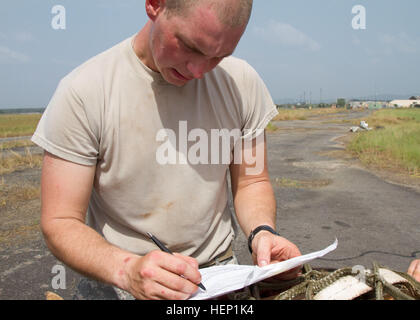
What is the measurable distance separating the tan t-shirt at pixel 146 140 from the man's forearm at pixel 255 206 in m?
0.13

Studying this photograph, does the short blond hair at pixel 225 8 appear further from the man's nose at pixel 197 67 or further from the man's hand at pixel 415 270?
the man's hand at pixel 415 270

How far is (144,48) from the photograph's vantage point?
1.58 metres

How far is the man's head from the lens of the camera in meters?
1.26

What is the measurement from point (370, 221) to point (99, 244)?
525 cm

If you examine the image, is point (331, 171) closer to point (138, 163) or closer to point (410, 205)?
point (410, 205)

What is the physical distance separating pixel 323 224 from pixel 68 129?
4857 millimetres

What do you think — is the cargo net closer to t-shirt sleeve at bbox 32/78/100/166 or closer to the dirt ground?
t-shirt sleeve at bbox 32/78/100/166

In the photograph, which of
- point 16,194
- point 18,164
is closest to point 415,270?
point 16,194

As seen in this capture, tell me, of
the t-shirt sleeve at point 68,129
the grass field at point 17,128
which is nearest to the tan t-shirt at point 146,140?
the t-shirt sleeve at point 68,129

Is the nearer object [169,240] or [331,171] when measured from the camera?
[169,240]

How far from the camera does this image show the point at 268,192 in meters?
1.92

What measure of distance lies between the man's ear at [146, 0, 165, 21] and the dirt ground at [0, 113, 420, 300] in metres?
3.11

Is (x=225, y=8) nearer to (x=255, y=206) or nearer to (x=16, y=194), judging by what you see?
(x=255, y=206)
